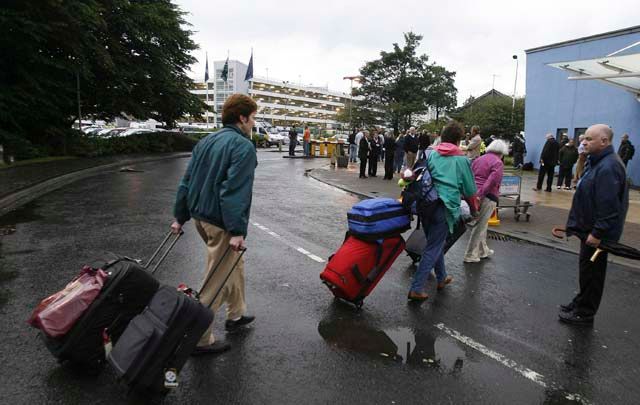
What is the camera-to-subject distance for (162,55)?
87.9ft

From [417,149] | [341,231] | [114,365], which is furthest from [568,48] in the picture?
[114,365]

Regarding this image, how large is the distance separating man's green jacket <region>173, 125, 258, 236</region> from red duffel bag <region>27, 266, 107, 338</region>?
2.98 feet

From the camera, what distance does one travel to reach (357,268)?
4.61 m

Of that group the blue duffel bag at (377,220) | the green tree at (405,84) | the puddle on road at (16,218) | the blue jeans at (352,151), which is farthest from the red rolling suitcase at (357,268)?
the green tree at (405,84)

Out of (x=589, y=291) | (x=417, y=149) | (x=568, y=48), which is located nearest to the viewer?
(x=589, y=291)

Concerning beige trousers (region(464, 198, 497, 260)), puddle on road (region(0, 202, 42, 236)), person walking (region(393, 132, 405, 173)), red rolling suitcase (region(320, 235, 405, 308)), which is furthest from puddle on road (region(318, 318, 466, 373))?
person walking (region(393, 132, 405, 173))

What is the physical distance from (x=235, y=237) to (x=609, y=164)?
345 centimetres

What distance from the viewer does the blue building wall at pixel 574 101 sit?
58.1 feet

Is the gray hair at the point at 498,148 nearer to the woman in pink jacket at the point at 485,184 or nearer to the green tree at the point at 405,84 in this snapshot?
the woman in pink jacket at the point at 485,184

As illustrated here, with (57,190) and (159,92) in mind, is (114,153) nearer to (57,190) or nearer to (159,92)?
(159,92)

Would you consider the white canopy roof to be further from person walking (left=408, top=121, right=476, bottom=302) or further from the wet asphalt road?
person walking (left=408, top=121, right=476, bottom=302)

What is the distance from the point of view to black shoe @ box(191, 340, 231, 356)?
3650mm

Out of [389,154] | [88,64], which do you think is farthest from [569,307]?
[88,64]

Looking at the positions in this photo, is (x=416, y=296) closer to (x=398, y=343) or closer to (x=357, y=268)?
(x=357, y=268)
